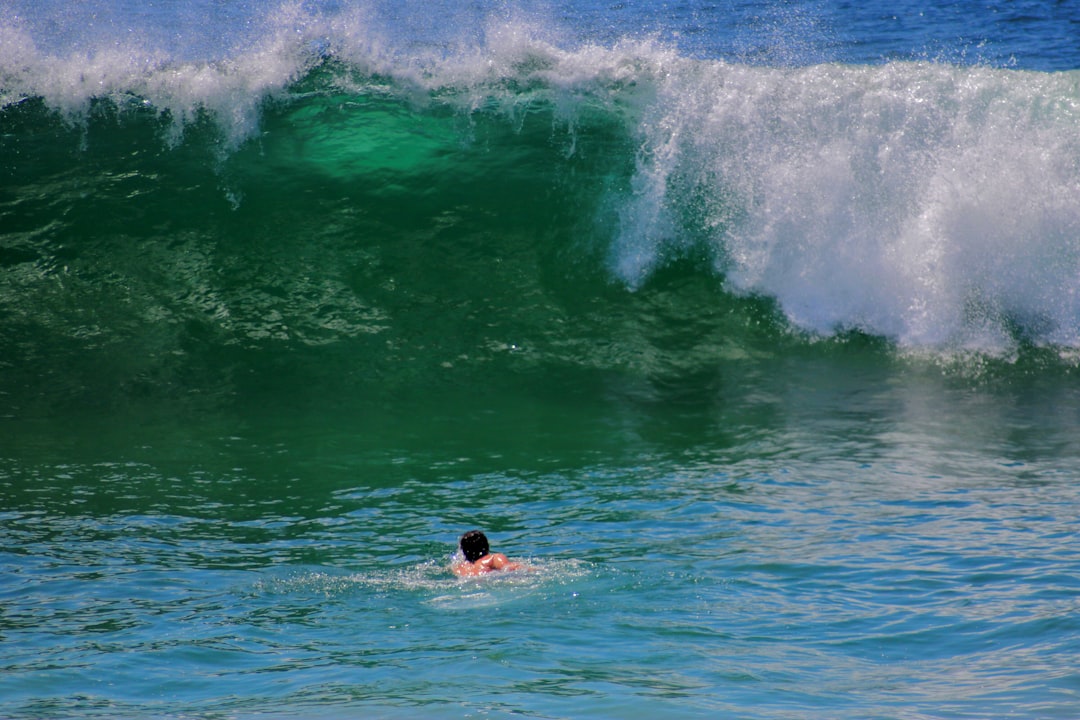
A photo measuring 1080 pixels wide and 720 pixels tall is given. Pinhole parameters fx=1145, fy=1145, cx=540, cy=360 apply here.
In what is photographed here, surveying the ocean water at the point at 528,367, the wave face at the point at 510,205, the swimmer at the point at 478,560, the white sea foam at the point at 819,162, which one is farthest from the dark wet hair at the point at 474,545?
the white sea foam at the point at 819,162

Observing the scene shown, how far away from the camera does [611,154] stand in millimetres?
11461

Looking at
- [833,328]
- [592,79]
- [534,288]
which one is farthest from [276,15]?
[833,328]

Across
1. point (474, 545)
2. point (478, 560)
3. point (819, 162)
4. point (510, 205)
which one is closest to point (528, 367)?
point (510, 205)

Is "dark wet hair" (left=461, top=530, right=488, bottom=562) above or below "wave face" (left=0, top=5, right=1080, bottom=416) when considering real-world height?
below

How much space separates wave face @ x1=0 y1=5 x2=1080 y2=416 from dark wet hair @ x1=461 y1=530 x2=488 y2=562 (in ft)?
12.6

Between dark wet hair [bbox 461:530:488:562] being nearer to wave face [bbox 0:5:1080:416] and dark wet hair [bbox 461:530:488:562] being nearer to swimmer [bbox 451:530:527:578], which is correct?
swimmer [bbox 451:530:527:578]

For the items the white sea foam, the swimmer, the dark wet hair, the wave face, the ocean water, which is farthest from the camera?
the white sea foam

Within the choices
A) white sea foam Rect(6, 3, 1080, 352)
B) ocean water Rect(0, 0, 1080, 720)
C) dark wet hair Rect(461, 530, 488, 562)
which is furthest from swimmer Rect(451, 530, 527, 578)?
white sea foam Rect(6, 3, 1080, 352)

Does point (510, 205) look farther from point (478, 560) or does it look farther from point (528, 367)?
point (478, 560)

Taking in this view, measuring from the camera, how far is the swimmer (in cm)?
571

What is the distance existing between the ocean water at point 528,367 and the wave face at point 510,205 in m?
0.04

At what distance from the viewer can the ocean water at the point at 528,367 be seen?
15.6ft

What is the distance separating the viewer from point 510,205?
1136cm

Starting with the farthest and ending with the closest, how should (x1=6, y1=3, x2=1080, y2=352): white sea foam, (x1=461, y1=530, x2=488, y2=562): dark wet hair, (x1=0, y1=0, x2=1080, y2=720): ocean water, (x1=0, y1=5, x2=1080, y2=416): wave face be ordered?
1. (x1=6, y1=3, x2=1080, y2=352): white sea foam
2. (x1=0, y1=5, x2=1080, y2=416): wave face
3. (x1=461, y1=530, x2=488, y2=562): dark wet hair
4. (x1=0, y1=0, x2=1080, y2=720): ocean water
